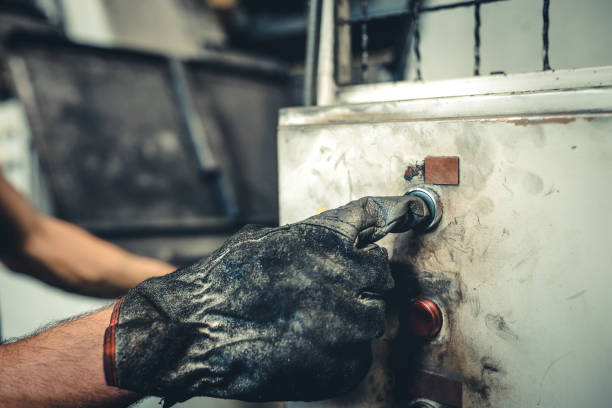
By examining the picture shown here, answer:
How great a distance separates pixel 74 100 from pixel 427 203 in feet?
5.63

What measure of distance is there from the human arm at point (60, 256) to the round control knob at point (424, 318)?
754mm

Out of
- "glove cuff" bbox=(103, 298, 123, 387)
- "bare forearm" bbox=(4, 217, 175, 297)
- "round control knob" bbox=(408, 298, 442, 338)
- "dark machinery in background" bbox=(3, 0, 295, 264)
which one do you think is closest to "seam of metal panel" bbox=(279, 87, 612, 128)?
"round control knob" bbox=(408, 298, 442, 338)

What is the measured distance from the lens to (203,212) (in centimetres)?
184

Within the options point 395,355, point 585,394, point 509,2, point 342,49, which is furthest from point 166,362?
point 509,2

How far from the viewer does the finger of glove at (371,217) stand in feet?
1.52

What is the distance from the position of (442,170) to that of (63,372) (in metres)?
0.56

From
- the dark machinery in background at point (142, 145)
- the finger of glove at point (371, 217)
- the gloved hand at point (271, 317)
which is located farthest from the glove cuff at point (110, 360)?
the dark machinery in background at point (142, 145)

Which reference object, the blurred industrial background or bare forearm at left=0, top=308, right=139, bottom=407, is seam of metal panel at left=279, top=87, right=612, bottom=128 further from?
the blurred industrial background

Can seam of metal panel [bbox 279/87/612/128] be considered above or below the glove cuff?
above

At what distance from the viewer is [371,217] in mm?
481

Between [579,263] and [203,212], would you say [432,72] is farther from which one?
[203,212]

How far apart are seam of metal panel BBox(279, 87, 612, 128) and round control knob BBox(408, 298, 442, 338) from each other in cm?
24

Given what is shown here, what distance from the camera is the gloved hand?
437 mm

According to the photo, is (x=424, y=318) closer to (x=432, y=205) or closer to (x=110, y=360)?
(x=432, y=205)
